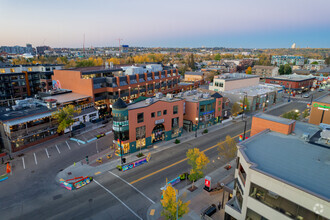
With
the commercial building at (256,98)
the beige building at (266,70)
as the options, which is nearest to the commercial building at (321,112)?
the commercial building at (256,98)

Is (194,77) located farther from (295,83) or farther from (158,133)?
(158,133)

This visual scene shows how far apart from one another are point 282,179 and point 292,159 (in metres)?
5.94

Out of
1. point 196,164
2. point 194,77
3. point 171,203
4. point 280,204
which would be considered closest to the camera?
point 280,204

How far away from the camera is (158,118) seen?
47.6 meters

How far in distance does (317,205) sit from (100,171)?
32215 mm

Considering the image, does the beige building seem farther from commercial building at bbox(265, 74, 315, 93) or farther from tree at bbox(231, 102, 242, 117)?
tree at bbox(231, 102, 242, 117)

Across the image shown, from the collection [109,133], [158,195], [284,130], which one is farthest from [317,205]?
[109,133]

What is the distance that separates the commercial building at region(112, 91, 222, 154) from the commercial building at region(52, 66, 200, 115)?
24.1 meters

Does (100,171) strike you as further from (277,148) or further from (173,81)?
(173,81)

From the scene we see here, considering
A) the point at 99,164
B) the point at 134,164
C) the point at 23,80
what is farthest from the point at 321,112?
the point at 23,80

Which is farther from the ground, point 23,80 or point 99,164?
point 23,80

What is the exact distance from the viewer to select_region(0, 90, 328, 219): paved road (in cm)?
2766

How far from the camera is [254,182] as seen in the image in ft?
67.5

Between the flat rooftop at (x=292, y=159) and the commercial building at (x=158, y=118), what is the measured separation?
2346 centimetres
